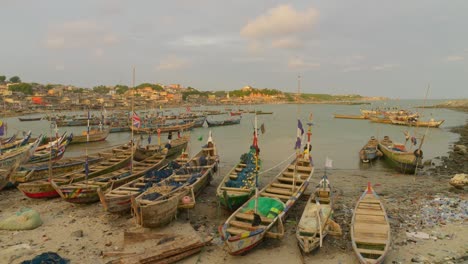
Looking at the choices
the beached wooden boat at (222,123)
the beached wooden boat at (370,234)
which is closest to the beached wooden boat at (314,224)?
the beached wooden boat at (370,234)

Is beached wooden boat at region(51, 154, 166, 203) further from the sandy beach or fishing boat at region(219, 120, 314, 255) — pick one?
fishing boat at region(219, 120, 314, 255)

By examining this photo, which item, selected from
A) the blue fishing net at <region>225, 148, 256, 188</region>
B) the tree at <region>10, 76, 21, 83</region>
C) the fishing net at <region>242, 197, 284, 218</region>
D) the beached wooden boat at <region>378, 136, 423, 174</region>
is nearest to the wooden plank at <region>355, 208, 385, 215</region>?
the fishing net at <region>242, 197, 284, 218</region>

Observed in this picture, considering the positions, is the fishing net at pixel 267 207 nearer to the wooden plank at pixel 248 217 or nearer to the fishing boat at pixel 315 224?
the wooden plank at pixel 248 217

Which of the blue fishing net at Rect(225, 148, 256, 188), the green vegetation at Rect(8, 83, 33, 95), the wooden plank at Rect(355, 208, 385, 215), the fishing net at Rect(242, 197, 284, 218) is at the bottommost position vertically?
the wooden plank at Rect(355, 208, 385, 215)

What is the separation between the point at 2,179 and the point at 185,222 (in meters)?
10.2

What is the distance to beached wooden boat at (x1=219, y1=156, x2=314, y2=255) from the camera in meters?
9.67

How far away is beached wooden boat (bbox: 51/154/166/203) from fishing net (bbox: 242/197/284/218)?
5530 millimetres

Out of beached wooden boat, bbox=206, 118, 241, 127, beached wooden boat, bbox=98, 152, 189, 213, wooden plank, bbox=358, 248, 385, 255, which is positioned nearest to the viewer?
wooden plank, bbox=358, 248, 385, 255

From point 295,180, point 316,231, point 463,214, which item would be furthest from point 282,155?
point 316,231

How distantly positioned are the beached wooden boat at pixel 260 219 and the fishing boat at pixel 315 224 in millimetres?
663

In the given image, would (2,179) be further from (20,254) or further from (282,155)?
(282,155)

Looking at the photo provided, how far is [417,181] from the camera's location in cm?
1991

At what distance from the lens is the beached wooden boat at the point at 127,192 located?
39.6 ft

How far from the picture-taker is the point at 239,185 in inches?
571
